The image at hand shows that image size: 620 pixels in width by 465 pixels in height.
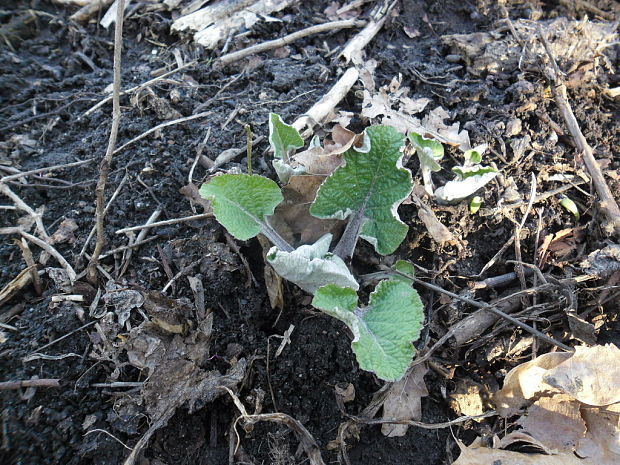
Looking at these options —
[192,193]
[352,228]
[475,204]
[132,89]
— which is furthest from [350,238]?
[132,89]

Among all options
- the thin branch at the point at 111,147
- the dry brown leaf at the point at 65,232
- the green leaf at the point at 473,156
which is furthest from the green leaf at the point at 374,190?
the dry brown leaf at the point at 65,232

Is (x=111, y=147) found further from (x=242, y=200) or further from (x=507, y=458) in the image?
(x=507, y=458)

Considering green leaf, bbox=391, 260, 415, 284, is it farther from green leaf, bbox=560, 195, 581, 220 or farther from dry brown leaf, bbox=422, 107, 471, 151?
green leaf, bbox=560, 195, 581, 220

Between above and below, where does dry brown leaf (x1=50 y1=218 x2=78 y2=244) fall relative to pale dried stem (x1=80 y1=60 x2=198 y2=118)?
below

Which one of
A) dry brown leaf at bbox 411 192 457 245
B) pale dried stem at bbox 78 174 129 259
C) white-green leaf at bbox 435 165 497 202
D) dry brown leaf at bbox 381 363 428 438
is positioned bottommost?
dry brown leaf at bbox 381 363 428 438

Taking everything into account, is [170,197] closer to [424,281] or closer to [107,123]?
[107,123]

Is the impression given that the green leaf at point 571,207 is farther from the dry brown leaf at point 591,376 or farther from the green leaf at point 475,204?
the dry brown leaf at point 591,376

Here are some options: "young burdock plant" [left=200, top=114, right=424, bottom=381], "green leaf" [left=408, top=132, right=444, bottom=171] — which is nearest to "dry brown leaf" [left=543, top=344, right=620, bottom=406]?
"young burdock plant" [left=200, top=114, right=424, bottom=381]
